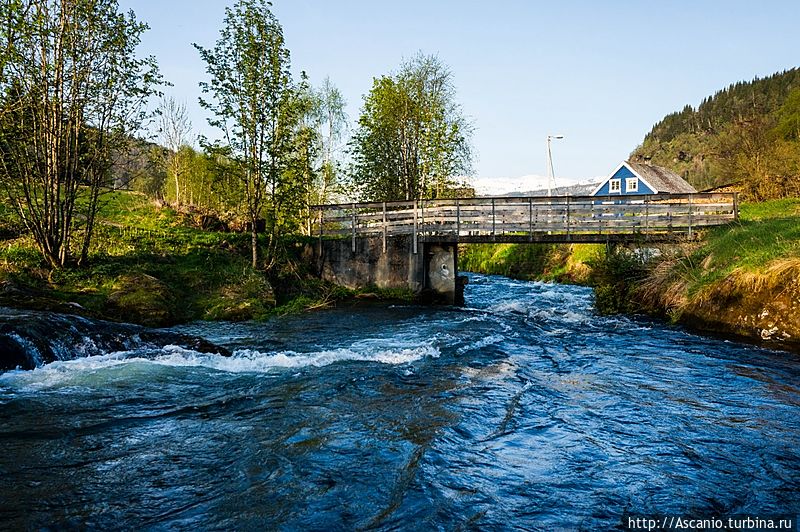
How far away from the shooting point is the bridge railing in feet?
61.6

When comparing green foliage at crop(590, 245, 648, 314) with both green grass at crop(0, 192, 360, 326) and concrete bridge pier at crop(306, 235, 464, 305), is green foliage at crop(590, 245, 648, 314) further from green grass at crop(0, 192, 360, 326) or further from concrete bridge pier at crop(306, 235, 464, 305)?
green grass at crop(0, 192, 360, 326)

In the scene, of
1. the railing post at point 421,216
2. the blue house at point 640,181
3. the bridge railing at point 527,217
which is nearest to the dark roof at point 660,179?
the blue house at point 640,181

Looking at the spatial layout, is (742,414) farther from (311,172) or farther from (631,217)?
(311,172)

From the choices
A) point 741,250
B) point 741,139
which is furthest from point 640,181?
point 741,250

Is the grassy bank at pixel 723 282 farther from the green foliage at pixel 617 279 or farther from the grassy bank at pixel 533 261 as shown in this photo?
the grassy bank at pixel 533 261

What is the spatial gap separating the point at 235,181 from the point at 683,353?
53.7 ft

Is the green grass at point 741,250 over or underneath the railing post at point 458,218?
underneath

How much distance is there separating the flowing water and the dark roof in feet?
148

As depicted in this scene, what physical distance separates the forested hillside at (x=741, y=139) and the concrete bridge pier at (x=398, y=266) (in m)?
25.8

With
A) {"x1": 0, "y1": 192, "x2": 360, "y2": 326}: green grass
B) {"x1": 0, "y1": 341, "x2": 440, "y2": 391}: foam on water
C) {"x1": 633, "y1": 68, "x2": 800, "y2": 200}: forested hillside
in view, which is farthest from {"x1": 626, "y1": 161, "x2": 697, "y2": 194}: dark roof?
{"x1": 0, "y1": 341, "x2": 440, "y2": 391}: foam on water

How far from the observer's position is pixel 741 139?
1543 inches

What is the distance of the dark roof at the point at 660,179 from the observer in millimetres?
51500

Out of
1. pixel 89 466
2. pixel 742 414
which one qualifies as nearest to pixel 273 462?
pixel 89 466

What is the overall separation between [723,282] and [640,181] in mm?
42758
